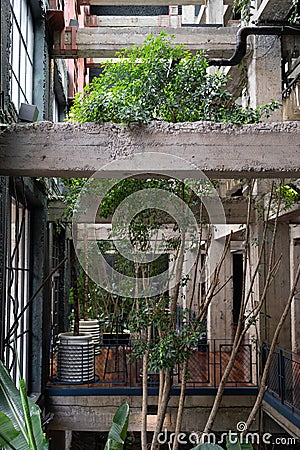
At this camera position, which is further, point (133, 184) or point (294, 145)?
point (133, 184)

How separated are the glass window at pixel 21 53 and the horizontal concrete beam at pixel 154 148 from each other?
231 cm

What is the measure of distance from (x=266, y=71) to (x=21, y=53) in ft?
13.6

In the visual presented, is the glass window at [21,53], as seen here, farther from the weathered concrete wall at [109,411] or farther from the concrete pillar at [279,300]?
the concrete pillar at [279,300]

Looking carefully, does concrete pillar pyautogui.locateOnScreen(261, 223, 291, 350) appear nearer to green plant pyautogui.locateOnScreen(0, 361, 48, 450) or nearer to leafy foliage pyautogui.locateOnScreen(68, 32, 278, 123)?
leafy foliage pyautogui.locateOnScreen(68, 32, 278, 123)

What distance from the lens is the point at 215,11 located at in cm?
1388

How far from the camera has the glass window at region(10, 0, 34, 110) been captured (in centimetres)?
678

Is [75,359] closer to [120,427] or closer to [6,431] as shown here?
[120,427]

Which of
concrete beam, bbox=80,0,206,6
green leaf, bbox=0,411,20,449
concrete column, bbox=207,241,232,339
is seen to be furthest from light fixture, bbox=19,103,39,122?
concrete column, bbox=207,241,232,339

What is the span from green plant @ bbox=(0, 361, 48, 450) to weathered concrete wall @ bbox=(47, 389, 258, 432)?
217 inches

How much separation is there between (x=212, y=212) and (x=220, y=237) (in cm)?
760

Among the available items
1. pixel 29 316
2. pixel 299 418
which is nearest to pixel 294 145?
pixel 299 418

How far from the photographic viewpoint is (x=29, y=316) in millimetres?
8328

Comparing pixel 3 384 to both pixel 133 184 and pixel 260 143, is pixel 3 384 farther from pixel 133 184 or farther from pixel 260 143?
pixel 133 184

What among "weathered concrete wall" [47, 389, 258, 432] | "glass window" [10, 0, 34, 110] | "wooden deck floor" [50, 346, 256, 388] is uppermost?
"glass window" [10, 0, 34, 110]
